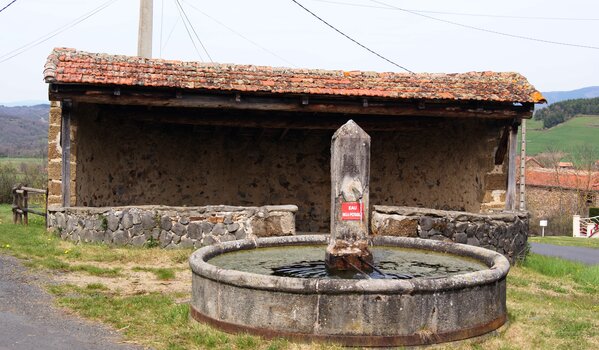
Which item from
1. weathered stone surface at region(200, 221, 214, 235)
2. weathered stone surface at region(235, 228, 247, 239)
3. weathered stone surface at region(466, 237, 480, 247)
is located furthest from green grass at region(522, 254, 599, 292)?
weathered stone surface at region(200, 221, 214, 235)

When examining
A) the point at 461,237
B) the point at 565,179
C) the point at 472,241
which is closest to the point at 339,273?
the point at 461,237

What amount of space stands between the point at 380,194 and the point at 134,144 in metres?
5.42

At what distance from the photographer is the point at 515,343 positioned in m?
5.43

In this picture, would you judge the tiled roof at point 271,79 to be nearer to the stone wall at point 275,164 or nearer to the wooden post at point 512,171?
the wooden post at point 512,171

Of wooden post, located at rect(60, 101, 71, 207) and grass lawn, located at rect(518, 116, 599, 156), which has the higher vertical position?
grass lawn, located at rect(518, 116, 599, 156)

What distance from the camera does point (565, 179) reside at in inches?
1713

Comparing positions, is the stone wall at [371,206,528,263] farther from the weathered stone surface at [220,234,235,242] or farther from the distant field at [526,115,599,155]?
the distant field at [526,115,599,155]

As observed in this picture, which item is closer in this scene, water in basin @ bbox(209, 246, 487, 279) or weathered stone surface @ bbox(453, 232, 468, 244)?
water in basin @ bbox(209, 246, 487, 279)

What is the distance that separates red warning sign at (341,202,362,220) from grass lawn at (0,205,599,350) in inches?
61.0

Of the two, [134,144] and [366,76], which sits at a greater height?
[366,76]

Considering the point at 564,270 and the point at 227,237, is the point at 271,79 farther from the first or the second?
the point at 564,270

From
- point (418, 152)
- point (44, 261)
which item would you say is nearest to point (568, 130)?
point (418, 152)

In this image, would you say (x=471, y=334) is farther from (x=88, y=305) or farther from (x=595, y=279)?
(x=595, y=279)

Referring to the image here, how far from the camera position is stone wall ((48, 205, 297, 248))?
10258 mm
